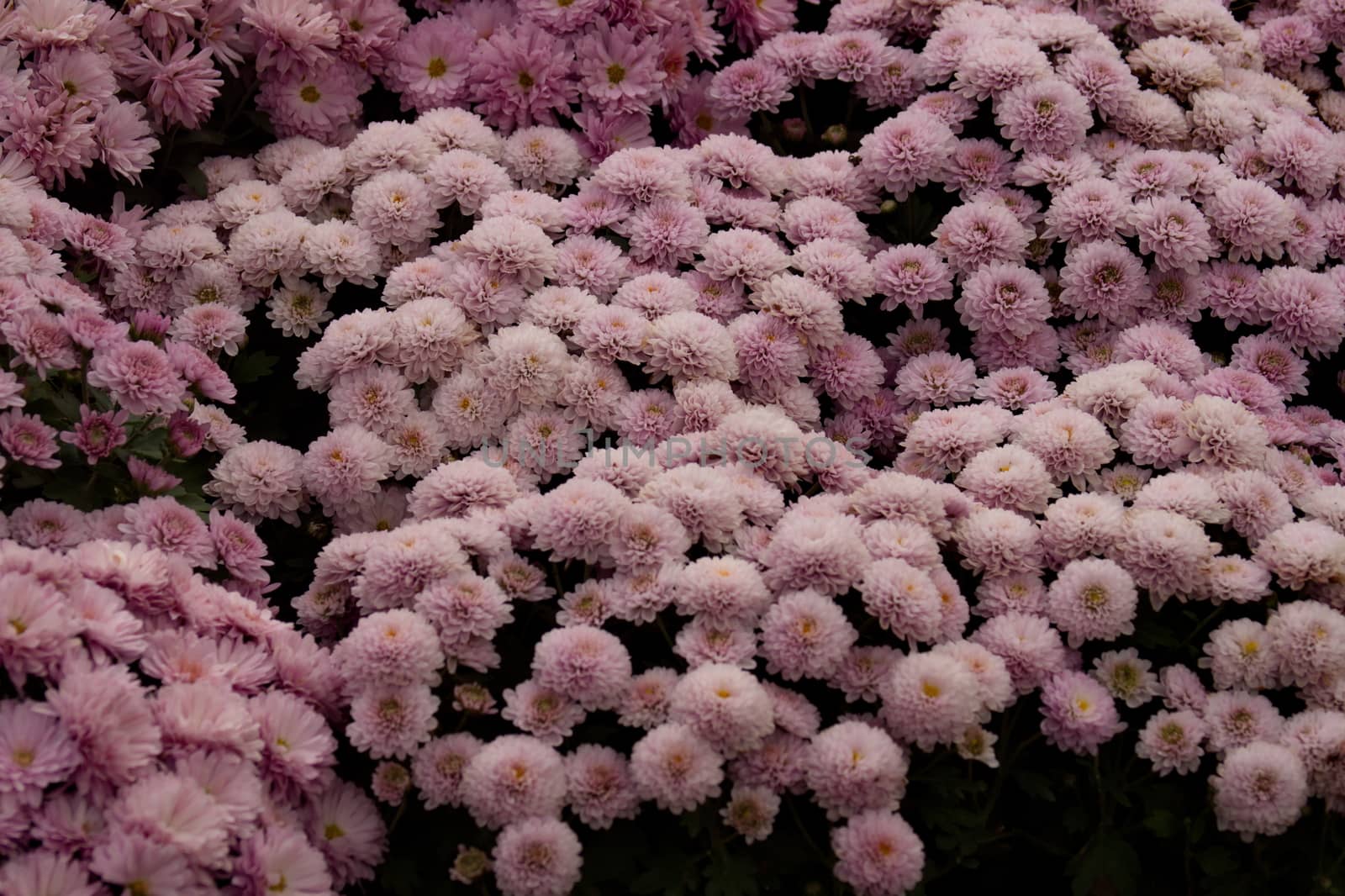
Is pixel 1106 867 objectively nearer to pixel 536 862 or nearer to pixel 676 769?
pixel 676 769

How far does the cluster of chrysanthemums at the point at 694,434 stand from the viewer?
8.09 feet

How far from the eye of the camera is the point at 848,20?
13.9 ft

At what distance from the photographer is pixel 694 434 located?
3.14 metres

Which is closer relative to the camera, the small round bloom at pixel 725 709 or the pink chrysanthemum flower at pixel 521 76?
the small round bloom at pixel 725 709

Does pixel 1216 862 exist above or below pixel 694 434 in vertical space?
below

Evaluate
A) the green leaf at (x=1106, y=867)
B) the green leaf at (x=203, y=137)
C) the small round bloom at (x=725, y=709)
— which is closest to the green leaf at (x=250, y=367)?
the green leaf at (x=203, y=137)

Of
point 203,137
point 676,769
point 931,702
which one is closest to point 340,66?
point 203,137

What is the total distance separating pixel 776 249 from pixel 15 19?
2007mm

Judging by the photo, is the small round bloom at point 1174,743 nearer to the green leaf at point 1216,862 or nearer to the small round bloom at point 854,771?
the green leaf at point 1216,862

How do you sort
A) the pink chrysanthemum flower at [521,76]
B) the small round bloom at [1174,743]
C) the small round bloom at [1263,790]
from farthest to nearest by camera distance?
the pink chrysanthemum flower at [521,76], the small round bloom at [1174,743], the small round bloom at [1263,790]

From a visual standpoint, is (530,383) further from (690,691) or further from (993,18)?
(993,18)

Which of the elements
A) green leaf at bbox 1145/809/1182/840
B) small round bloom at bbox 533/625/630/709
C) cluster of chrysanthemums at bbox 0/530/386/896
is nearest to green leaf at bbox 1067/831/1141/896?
green leaf at bbox 1145/809/1182/840

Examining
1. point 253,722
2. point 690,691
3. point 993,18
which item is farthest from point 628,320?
point 993,18

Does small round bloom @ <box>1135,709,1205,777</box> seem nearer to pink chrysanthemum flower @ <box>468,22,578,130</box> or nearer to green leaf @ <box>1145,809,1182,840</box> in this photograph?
green leaf @ <box>1145,809,1182,840</box>
